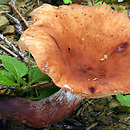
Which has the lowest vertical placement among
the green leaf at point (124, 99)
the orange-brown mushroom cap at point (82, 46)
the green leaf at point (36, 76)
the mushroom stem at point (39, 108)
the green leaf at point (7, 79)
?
the green leaf at point (124, 99)

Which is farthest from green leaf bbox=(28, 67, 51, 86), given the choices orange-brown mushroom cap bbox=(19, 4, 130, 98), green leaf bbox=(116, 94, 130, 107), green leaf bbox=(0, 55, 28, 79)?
green leaf bbox=(116, 94, 130, 107)

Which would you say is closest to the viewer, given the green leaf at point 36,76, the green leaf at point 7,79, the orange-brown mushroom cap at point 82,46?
the orange-brown mushroom cap at point 82,46

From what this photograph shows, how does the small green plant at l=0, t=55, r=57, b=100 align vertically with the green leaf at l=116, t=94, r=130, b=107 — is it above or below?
above

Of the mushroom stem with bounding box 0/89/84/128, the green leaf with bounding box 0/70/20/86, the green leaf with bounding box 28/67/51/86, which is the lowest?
the mushroom stem with bounding box 0/89/84/128

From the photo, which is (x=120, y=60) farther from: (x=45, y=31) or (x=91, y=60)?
(x=45, y=31)

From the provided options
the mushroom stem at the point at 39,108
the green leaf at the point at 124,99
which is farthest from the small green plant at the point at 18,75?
the green leaf at the point at 124,99

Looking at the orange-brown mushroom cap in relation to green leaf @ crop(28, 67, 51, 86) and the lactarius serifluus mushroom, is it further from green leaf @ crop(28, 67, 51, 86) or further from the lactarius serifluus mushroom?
green leaf @ crop(28, 67, 51, 86)

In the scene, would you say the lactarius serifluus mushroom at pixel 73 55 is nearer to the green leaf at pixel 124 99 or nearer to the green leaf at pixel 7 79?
the green leaf at pixel 7 79

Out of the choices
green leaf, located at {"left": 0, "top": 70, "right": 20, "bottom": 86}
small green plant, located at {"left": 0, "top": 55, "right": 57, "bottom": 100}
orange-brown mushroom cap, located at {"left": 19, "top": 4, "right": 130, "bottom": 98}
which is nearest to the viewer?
orange-brown mushroom cap, located at {"left": 19, "top": 4, "right": 130, "bottom": 98}

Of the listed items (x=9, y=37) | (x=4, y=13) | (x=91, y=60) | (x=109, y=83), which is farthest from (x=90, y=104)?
(x=4, y=13)
